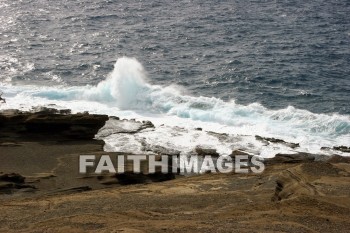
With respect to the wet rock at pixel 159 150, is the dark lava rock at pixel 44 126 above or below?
above

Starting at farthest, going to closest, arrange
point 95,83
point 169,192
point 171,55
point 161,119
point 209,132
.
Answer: point 171,55
point 95,83
point 161,119
point 209,132
point 169,192

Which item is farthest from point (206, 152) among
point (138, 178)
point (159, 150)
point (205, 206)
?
point (205, 206)

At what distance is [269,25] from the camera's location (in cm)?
6244

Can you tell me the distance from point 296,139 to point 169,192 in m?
16.3

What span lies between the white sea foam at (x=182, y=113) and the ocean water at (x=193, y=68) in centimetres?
8

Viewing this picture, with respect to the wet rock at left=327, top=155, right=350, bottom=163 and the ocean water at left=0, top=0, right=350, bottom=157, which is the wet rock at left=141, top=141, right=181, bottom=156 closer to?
the ocean water at left=0, top=0, right=350, bottom=157

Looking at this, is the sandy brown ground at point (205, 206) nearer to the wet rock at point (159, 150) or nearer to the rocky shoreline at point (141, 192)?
the rocky shoreline at point (141, 192)

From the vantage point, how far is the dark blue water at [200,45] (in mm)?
46906

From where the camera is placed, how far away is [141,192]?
932 inches

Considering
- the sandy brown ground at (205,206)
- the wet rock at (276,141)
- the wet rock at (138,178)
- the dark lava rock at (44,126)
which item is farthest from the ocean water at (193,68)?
the sandy brown ground at (205,206)

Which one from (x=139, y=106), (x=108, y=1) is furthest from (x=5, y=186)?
(x=108, y=1)

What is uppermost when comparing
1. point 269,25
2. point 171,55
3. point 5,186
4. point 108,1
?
point 108,1

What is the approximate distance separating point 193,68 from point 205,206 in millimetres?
30328

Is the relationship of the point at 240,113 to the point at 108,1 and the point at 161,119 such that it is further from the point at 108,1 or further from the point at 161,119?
the point at 108,1
